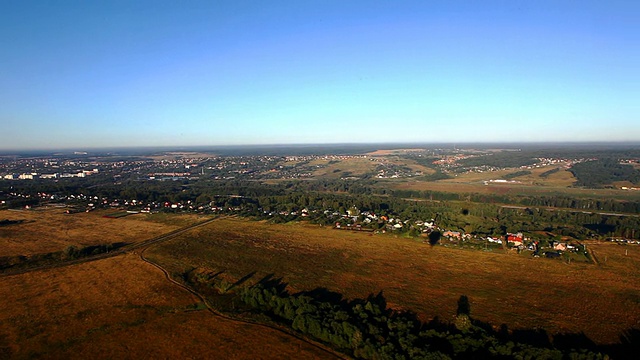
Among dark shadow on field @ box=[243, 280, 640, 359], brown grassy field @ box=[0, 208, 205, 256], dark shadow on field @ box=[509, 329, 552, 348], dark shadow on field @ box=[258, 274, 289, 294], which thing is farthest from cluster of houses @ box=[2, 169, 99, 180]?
dark shadow on field @ box=[509, 329, 552, 348]

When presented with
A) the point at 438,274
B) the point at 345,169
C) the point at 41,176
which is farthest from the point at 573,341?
the point at 41,176

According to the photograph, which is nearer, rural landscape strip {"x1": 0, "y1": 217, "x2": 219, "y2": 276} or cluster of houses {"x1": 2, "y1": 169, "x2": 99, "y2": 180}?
rural landscape strip {"x1": 0, "y1": 217, "x2": 219, "y2": 276}

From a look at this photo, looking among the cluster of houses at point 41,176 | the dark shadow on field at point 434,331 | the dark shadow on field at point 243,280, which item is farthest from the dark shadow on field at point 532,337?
the cluster of houses at point 41,176

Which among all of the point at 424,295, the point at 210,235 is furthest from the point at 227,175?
A: the point at 424,295

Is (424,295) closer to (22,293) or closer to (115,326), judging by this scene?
(115,326)

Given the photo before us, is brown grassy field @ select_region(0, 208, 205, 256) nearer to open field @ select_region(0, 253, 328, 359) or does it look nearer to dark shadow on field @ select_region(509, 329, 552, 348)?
open field @ select_region(0, 253, 328, 359)

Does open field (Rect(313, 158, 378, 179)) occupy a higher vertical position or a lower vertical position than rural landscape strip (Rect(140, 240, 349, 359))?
higher
